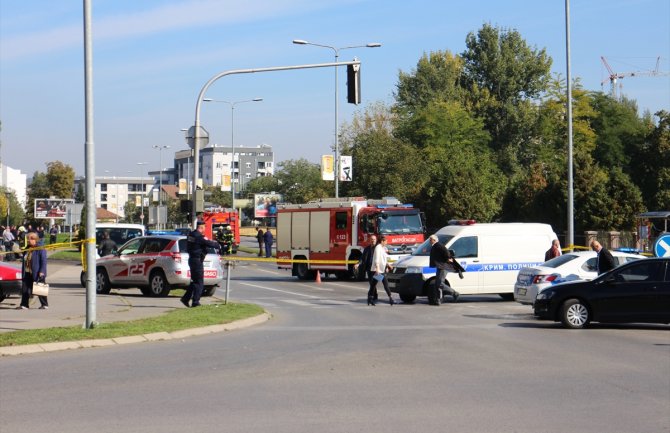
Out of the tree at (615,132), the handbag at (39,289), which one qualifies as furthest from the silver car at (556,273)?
the tree at (615,132)

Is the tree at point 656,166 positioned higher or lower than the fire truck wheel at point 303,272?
higher

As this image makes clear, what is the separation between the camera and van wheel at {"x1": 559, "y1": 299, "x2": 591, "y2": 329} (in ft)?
59.4

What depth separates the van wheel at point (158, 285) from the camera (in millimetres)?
25875

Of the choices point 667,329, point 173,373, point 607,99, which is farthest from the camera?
point 607,99

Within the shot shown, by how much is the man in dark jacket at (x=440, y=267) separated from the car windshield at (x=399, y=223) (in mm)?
11800

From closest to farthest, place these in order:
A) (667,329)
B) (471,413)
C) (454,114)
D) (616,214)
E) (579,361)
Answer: (471,413)
(579,361)
(667,329)
(616,214)
(454,114)

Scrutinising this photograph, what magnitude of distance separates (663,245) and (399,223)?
1489cm

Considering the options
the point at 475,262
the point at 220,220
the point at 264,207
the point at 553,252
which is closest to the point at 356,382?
the point at 475,262

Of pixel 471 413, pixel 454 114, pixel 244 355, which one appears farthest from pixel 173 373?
pixel 454 114

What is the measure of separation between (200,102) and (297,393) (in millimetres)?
16916

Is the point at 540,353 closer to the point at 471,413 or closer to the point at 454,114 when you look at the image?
the point at 471,413

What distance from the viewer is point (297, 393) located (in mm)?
10312

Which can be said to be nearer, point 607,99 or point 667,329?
point 667,329

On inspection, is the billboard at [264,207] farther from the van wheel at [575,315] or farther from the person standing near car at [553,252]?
the van wheel at [575,315]
